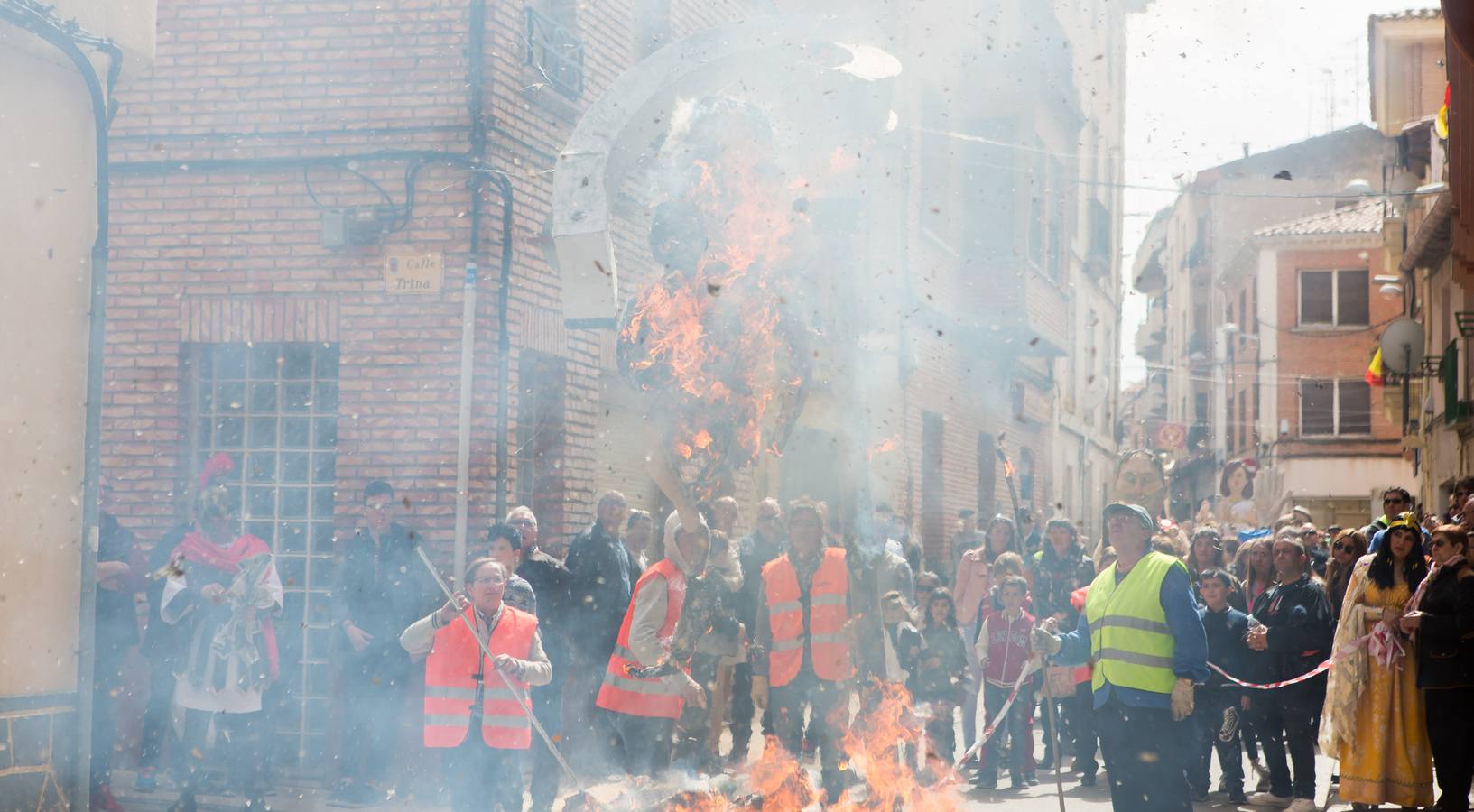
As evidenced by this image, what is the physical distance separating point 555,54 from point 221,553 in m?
4.77

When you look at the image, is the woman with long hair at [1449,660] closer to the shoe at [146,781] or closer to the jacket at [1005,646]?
the jacket at [1005,646]

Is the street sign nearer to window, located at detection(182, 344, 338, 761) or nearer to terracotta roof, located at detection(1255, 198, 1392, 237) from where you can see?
window, located at detection(182, 344, 338, 761)

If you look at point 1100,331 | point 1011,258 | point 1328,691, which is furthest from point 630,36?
point 1100,331

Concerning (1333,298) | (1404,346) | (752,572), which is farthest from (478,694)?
(1333,298)

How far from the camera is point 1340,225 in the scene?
132 feet

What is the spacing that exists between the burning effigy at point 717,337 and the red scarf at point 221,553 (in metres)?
2.37

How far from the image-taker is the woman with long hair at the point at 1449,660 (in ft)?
27.4

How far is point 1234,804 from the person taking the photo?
981 cm

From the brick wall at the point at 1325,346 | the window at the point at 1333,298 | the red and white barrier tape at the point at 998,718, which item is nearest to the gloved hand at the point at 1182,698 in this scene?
the red and white barrier tape at the point at 998,718

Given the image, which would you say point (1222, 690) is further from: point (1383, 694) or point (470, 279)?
point (470, 279)

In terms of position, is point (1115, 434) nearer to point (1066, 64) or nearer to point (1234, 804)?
point (1066, 64)

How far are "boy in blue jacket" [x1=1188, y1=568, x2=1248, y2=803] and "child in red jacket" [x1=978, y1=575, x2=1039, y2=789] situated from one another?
1136 millimetres

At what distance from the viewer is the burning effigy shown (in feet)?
28.4

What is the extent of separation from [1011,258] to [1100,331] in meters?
13.1
